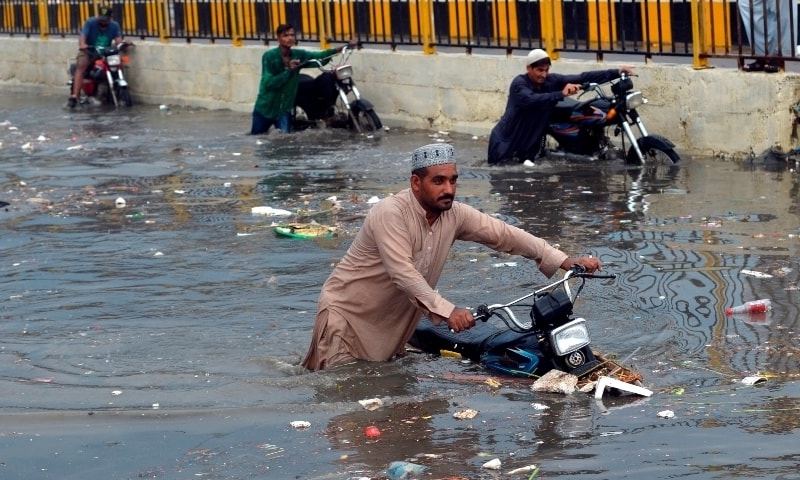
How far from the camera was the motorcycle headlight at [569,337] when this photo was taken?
5676 mm

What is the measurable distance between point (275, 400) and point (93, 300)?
259 cm

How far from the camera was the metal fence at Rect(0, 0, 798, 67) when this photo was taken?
1224cm

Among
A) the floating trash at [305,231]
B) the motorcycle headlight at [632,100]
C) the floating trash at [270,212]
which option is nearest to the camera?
the floating trash at [305,231]

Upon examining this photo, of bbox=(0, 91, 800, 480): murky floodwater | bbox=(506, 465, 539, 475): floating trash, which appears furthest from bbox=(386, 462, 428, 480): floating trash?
bbox=(506, 465, 539, 475): floating trash

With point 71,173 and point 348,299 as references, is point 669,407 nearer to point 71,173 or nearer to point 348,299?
point 348,299

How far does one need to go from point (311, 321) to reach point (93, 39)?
14809 mm

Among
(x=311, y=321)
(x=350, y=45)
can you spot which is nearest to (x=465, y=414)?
(x=311, y=321)

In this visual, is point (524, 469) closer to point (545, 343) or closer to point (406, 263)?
point (545, 343)

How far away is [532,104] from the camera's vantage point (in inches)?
470

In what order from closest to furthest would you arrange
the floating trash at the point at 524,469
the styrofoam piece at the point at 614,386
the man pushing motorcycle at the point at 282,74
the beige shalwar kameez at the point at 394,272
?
the floating trash at the point at 524,469, the styrofoam piece at the point at 614,386, the beige shalwar kameez at the point at 394,272, the man pushing motorcycle at the point at 282,74

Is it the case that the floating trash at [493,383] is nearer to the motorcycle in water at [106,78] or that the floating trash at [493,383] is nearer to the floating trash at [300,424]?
the floating trash at [300,424]

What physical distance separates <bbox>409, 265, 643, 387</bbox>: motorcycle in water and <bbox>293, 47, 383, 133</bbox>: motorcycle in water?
31.2 feet

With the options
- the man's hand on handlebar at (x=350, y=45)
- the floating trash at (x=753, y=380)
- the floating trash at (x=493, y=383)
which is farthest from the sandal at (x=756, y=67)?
the floating trash at (x=493, y=383)

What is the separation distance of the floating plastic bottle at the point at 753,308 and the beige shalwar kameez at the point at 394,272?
5.16ft
